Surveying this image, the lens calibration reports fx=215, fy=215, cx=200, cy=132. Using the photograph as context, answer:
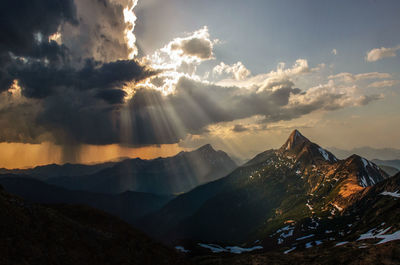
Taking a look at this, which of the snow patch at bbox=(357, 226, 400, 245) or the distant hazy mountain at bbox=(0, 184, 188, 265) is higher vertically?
the distant hazy mountain at bbox=(0, 184, 188, 265)

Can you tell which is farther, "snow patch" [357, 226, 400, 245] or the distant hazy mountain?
"snow patch" [357, 226, 400, 245]

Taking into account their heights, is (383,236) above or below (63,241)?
below

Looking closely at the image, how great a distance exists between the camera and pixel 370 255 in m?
→ 65.3

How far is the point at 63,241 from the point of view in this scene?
1752 inches

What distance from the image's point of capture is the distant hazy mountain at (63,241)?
37025 mm

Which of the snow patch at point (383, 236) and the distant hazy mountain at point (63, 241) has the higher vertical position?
the distant hazy mountain at point (63, 241)

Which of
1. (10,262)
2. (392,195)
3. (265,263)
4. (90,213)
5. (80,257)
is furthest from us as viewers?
(392,195)

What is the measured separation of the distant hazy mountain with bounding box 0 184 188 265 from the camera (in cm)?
3703

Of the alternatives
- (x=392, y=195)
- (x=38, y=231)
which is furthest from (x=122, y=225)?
(x=392, y=195)

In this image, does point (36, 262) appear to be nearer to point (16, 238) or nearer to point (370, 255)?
point (16, 238)

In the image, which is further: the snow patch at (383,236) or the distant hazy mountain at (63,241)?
the snow patch at (383,236)

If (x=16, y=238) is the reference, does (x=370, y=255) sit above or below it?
below

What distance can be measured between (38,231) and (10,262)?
1126 cm

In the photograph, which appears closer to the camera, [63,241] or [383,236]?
[63,241]
